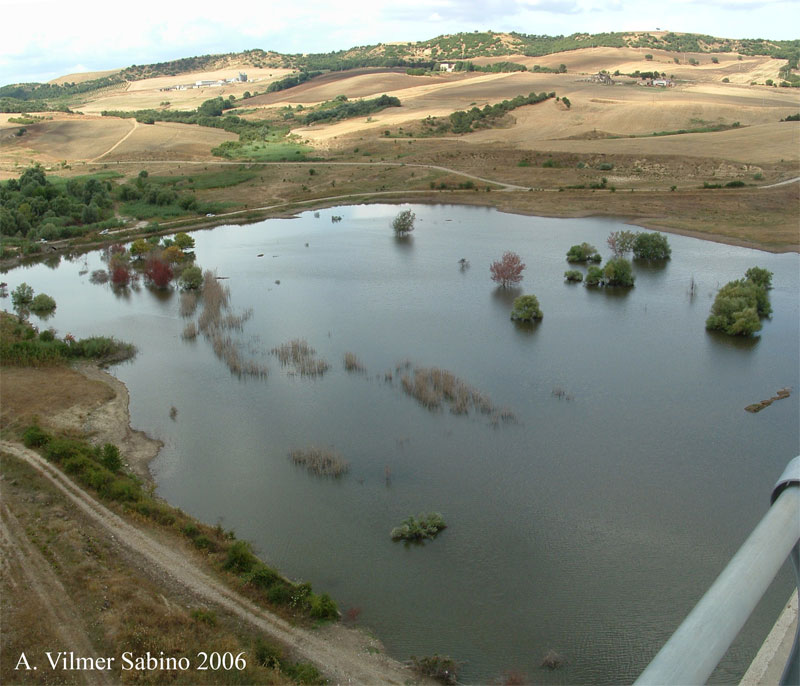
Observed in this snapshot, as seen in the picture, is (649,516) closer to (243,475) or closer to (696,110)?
(243,475)

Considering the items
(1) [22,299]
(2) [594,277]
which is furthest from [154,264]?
(2) [594,277]

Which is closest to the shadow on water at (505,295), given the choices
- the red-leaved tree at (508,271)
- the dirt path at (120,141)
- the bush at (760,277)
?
the red-leaved tree at (508,271)

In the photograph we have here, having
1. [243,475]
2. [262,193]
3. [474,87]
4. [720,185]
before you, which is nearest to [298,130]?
[474,87]

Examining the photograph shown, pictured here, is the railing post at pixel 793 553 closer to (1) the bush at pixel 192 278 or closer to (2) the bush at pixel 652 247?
(1) the bush at pixel 192 278

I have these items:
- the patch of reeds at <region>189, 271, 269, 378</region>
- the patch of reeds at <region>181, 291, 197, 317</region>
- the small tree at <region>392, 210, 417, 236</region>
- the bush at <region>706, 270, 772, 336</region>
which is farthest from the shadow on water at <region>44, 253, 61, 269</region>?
the bush at <region>706, 270, 772, 336</region>

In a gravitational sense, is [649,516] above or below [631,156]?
below

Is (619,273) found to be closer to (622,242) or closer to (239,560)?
(622,242)

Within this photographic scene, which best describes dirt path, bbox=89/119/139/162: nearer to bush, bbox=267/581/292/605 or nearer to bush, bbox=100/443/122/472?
bush, bbox=100/443/122/472
